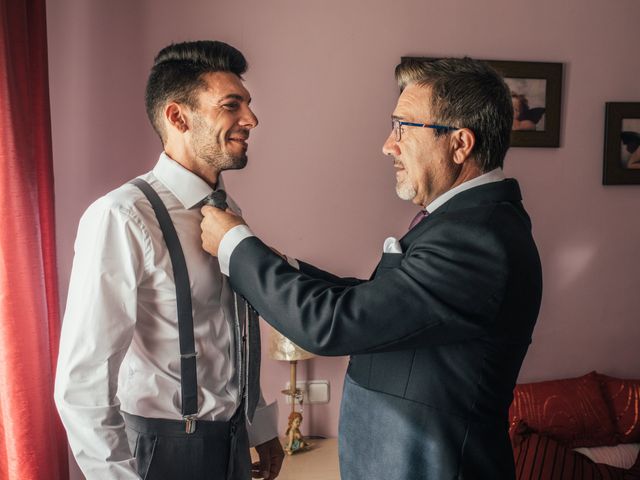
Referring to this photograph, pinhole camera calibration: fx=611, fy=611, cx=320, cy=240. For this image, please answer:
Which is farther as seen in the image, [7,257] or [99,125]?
[99,125]

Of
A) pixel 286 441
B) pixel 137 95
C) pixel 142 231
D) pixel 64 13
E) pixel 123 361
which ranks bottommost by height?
pixel 286 441

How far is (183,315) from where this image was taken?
1.27 m

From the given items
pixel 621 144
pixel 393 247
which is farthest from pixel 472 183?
pixel 621 144

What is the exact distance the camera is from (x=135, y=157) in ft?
8.00

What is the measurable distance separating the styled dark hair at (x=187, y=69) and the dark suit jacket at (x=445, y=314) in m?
0.42

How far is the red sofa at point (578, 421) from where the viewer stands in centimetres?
247

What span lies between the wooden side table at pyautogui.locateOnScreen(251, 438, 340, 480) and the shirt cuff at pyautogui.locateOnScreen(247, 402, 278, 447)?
0.73 metres

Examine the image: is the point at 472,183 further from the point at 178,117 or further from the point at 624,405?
the point at 624,405

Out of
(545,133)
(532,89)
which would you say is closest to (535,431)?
(545,133)

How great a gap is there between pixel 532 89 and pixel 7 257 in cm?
227

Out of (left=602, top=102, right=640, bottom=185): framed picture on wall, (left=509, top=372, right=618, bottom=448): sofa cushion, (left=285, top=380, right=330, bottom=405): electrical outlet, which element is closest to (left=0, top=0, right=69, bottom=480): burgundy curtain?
(left=285, top=380, right=330, bottom=405): electrical outlet

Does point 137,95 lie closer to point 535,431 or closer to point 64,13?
point 64,13

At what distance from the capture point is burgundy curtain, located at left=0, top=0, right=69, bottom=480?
1.74m

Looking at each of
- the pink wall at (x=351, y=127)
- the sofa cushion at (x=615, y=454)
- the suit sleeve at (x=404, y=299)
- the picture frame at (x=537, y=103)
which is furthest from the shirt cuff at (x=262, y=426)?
the picture frame at (x=537, y=103)
